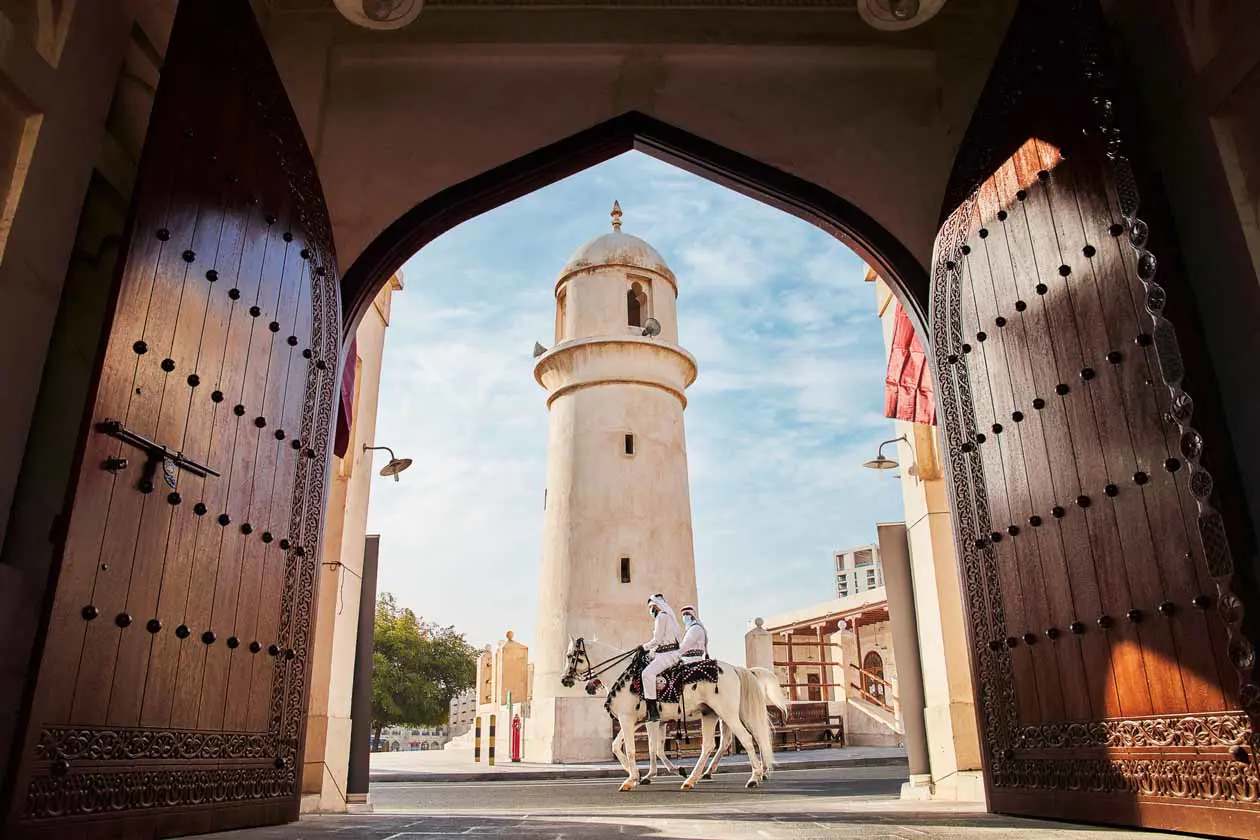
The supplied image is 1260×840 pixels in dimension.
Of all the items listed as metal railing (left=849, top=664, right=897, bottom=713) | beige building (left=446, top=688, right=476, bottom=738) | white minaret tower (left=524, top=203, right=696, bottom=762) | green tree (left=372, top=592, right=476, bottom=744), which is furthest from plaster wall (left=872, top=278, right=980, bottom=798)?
beige building (left=446, top=688, right=476, bottom=738)

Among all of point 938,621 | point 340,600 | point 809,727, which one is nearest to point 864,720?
point 809,727

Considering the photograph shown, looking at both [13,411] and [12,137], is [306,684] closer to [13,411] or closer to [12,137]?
[13,411]

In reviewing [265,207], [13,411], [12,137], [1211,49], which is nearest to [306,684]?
[13,411]

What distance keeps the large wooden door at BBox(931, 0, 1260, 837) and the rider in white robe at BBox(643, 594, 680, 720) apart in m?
5.93

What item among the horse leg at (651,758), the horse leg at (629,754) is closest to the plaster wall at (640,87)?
the horse leg at (629,754)

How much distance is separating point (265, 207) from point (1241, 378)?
3713 millimetres

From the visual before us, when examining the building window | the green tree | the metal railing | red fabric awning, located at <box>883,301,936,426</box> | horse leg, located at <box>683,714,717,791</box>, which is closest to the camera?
red fabric awning, located at <box>883,301,936,426</box>

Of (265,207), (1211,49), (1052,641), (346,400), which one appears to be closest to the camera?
(1211,49)

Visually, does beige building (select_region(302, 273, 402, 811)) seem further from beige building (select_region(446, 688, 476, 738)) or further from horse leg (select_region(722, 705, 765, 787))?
beige building (select_region(446, 688, 476, 738))

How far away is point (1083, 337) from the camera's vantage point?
3.22 m

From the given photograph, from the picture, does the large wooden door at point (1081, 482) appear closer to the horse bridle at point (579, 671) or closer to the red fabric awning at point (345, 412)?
the red fabric awning at point (345, 412)

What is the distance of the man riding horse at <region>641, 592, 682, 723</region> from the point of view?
943 cm

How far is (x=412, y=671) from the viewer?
32281 mm

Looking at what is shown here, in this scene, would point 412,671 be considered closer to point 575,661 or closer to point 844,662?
point 844,662
